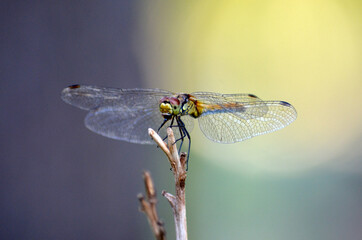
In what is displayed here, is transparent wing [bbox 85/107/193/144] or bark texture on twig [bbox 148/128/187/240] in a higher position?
transparent wing [bbox 85/107/193/144]

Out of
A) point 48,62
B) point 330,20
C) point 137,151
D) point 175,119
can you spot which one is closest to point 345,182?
point 330,20

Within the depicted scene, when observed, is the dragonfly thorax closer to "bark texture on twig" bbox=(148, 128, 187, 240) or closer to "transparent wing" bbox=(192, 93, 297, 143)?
"transparent wing" bbox=(192, 93, 297, 143)

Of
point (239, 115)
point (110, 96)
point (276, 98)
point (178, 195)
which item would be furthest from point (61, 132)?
point (276, 98)

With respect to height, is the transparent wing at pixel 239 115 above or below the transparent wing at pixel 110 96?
below

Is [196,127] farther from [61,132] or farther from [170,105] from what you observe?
[170,105]

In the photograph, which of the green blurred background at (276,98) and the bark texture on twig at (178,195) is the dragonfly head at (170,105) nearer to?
the bark texture on twig at (178,195)

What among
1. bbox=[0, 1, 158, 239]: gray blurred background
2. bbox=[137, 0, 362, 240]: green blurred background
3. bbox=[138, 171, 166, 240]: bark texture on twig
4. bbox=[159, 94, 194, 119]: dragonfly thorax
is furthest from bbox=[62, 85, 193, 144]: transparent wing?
bbox=[137, 0, 362, 240]: green blurred background

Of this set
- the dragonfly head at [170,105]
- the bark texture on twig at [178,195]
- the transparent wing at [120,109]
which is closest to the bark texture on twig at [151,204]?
the bark texture on twig at [178,195]
